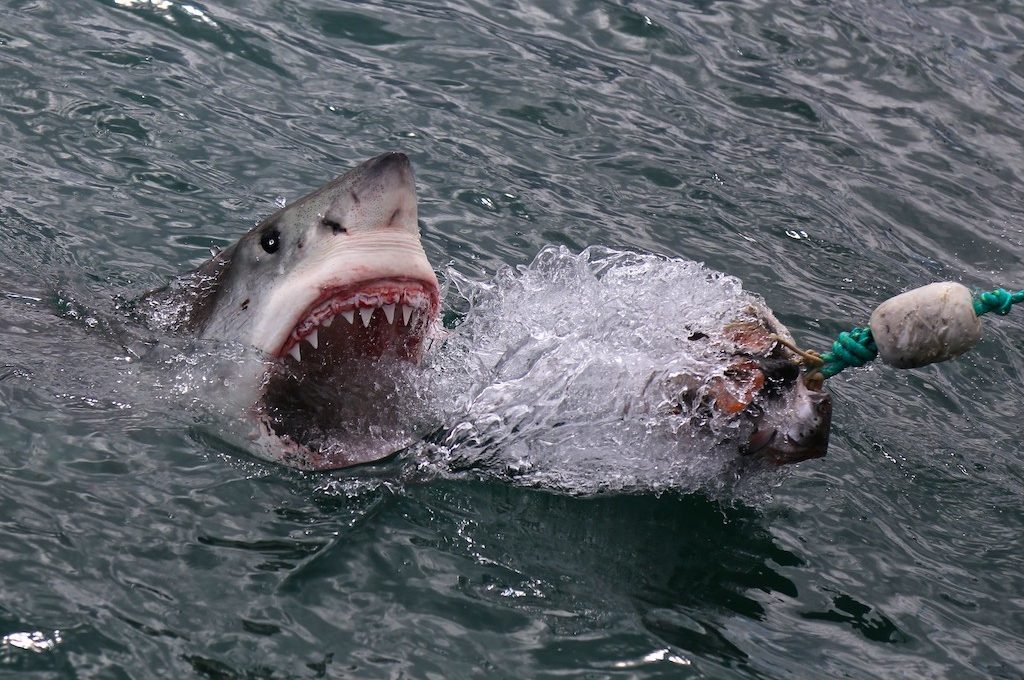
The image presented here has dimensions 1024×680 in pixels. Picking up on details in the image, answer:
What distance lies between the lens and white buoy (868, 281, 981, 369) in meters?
3.16

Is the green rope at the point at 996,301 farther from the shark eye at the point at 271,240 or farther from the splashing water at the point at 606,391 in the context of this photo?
the shark eye at the point at 271,240

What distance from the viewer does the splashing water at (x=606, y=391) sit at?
359 centimetres

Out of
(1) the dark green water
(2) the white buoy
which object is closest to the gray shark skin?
(1) the dark green water

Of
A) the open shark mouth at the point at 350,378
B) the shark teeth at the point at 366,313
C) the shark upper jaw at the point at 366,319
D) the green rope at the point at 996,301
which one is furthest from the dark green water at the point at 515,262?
the green rope at the point at 996,301

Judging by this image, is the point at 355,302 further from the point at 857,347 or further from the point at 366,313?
the point at 857,347

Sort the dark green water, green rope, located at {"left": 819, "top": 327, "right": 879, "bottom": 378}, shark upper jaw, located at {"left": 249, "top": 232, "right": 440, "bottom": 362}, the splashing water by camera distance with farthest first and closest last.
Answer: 1. the splashing water
2. shark upper jaw, located at {"left": 249, "top": 232, "right": 440, "bottom": 362}
3. green rope, located at {"left": 819, "top": 327, "right": 879, "bottom": 378}
4. the dark green water

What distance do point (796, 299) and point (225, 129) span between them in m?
2.95

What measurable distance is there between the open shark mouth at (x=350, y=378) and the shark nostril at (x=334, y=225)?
0.18m

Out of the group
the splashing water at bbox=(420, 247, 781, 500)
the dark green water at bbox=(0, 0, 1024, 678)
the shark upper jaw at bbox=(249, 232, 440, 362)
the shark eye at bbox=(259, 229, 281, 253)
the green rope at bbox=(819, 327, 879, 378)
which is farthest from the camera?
the shark eye at bbox=(259, 229, 281, 253)

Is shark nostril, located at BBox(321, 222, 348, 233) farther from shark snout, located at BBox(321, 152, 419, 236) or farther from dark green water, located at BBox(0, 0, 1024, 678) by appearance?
dark green water, located at BBox(0, 0, 1024, 678)

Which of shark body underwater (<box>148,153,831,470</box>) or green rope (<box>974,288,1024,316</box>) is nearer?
green rope (<box>974,288,1024,316</box>)

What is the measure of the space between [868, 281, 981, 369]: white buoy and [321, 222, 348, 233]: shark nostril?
1478 mm

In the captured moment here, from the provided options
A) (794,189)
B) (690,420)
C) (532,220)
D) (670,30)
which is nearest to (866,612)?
(690,420)

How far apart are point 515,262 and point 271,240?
2.01 metres
